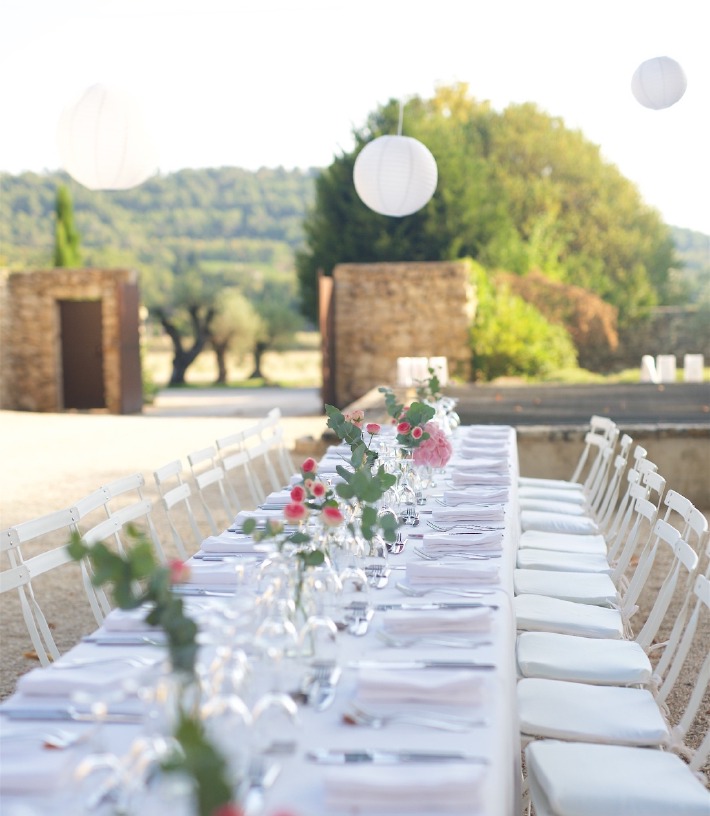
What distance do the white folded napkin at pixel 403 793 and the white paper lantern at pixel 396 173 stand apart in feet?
19.2

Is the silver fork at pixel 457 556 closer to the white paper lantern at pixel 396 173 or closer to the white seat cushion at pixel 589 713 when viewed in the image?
the white seat cushion at pixel 589 713

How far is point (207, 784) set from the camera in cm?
105

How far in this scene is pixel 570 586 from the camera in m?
3.60

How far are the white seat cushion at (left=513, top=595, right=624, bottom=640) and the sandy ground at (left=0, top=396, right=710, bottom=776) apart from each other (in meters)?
0.49

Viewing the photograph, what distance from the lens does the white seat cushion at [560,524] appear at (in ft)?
15.0

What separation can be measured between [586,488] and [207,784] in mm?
4848

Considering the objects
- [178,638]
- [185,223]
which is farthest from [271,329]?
[178,638]

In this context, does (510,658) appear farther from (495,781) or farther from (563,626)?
(563,626)

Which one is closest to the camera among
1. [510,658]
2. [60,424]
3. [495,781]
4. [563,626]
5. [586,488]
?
[495,781]

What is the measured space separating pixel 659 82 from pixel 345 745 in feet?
22.8

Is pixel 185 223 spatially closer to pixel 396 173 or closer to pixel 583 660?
pixel 396 173

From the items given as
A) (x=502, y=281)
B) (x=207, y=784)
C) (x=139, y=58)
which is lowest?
(x=207, y=784)

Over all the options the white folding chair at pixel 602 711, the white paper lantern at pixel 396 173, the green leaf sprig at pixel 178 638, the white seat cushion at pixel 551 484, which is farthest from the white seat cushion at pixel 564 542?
the white paper lantern at pixel 396 173

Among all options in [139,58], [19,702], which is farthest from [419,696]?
[139,58]
